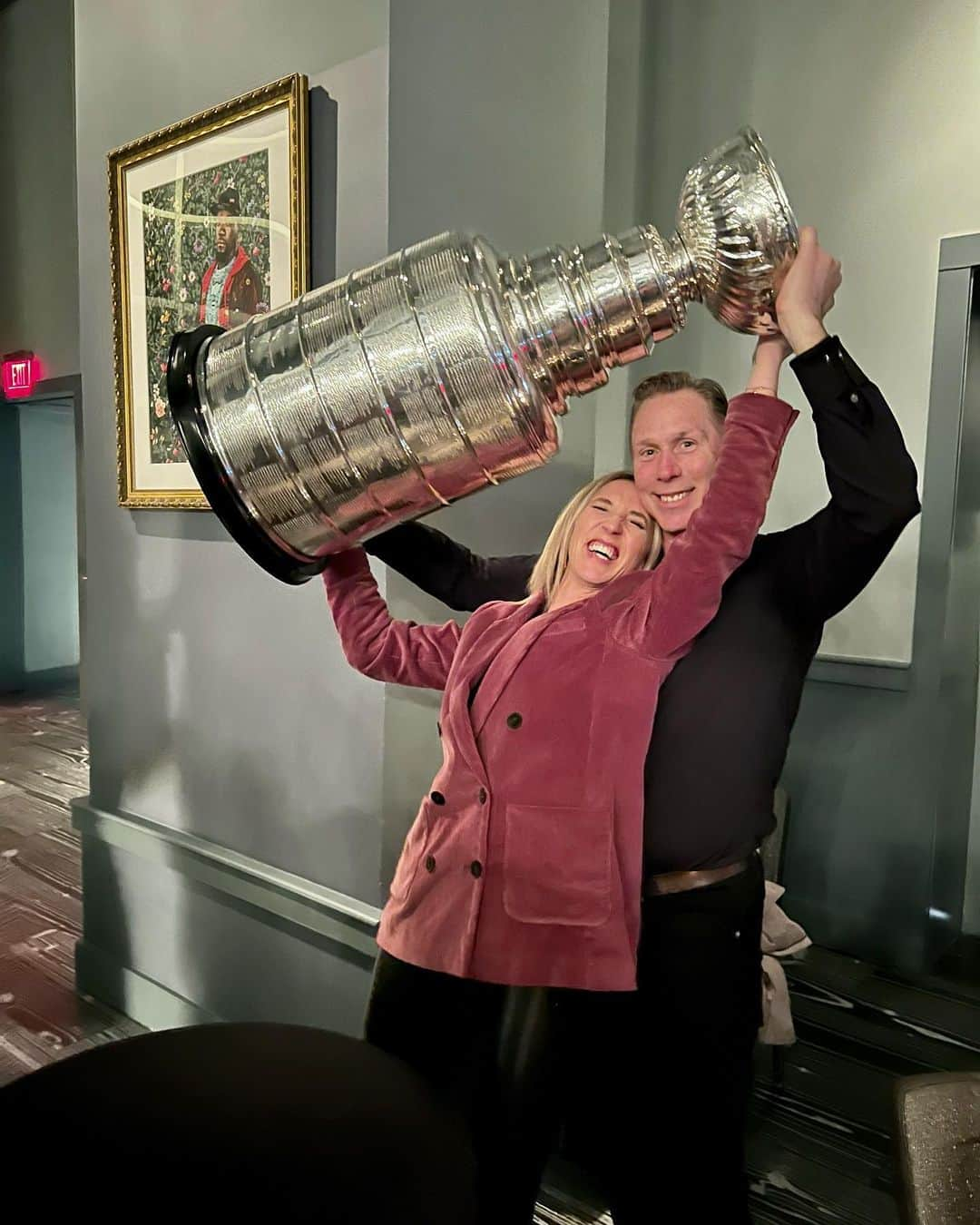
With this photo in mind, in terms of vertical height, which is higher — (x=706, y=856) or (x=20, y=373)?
(x=20, y=373)

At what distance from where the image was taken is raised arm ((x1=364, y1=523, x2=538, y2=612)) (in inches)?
52.3

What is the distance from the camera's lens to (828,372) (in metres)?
0.89

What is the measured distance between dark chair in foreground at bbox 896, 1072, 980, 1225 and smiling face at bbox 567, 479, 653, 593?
2.18 ft

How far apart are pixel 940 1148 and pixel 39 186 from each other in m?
6.52

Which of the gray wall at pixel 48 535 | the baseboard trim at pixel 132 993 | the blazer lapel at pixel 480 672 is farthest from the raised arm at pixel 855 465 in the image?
the gray wall at pixel 48 535

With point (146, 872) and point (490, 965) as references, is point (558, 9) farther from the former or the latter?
point (146, 872)

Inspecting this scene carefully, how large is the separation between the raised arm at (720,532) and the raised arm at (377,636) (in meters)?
0.37

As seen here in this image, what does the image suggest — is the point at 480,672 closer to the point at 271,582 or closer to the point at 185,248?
the point at 271,582

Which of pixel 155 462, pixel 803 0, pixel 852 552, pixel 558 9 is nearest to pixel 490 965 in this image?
pixel 852 552

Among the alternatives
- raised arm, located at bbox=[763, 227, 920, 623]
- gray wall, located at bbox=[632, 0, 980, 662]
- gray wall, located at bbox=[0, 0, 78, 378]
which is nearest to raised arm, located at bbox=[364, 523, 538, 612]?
raised arm, located at bbox=[763, 227, 920, 623]

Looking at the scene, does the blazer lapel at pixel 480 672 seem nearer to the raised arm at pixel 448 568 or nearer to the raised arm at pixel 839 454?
the raised arm at pixel 448 568

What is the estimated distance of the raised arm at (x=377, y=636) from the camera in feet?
4.21

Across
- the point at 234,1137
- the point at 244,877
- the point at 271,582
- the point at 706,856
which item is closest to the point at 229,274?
the point at 271,582

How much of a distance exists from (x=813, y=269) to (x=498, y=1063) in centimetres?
88
